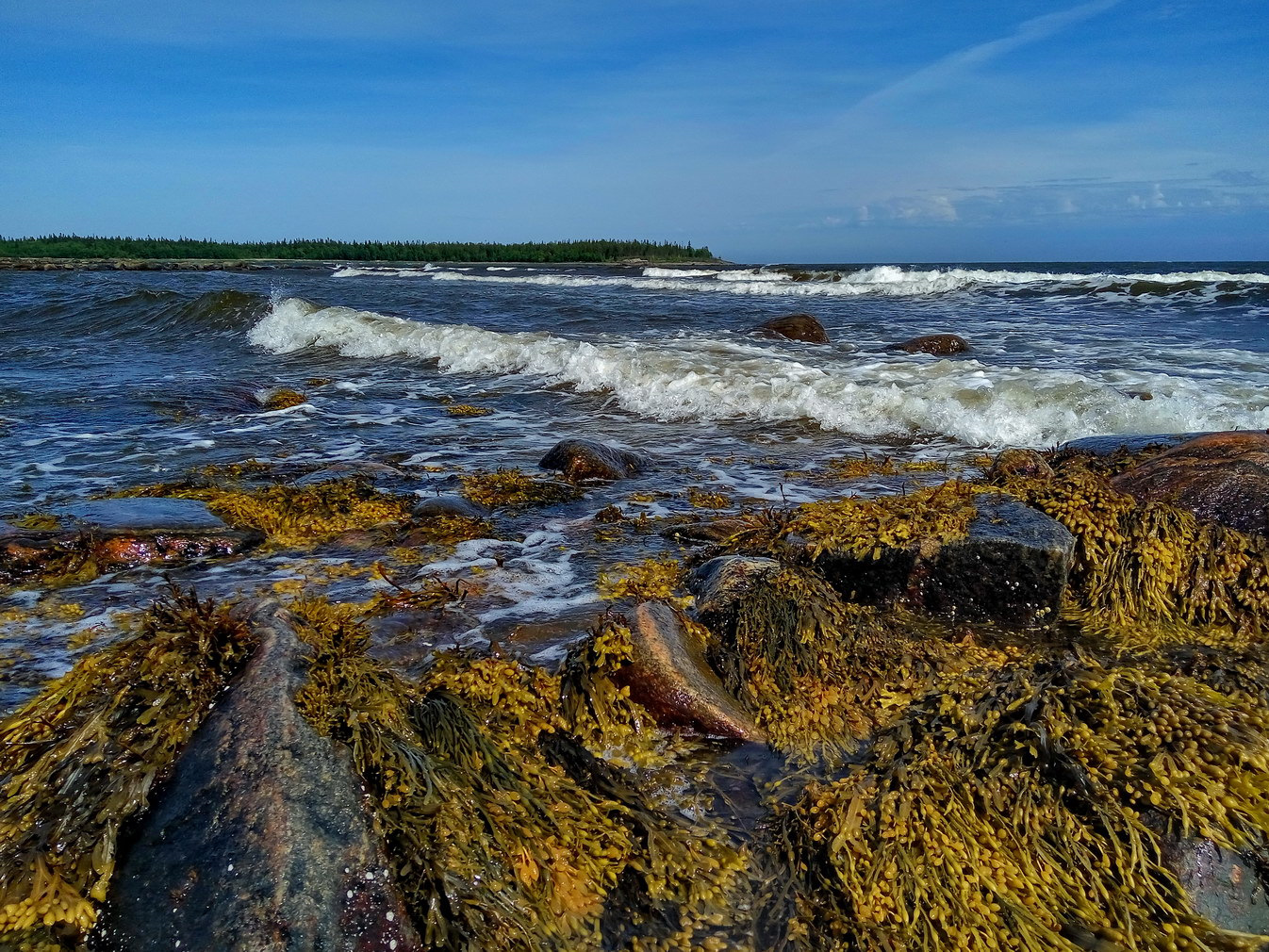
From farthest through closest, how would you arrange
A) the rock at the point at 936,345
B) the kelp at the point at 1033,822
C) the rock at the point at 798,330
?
the rock at the point at 798,330 → the rock at the point at 936,345 → the kelp at the point at 1033,822

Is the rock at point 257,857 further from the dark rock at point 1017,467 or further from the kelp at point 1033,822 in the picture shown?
the dark rock at point 1017,467

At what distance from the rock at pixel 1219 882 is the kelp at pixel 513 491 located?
435 centimetres

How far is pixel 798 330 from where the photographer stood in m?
15.2

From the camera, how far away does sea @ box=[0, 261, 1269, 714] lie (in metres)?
4.46

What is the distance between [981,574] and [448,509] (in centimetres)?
350

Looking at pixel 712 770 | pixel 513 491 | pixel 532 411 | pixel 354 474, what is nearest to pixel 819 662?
pixel 712 770

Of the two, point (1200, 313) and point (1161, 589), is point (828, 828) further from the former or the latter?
point (1200, 313)

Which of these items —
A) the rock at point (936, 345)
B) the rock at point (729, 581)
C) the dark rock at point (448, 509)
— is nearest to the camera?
the rock at point (729, 581)

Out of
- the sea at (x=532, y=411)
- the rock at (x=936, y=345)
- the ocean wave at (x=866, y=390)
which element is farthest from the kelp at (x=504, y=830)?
the rock at (x=936, y=345)

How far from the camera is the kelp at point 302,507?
529 centimetres

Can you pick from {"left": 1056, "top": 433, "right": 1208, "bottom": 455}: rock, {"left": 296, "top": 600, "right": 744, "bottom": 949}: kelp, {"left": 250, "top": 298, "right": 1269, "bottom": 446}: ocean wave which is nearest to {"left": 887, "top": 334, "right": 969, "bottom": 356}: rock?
{"left": 250, "top": 298, "right": 1269, "bottom": 446}: ocean wave

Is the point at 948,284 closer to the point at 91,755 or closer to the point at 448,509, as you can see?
the point at 448,509

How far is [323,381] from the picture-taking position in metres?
11.9

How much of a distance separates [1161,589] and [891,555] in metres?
1.39
